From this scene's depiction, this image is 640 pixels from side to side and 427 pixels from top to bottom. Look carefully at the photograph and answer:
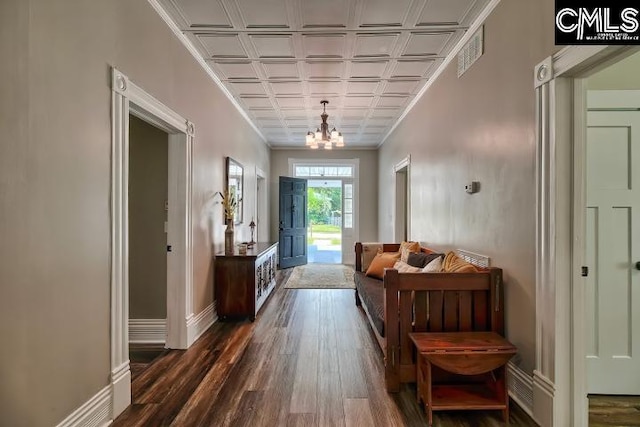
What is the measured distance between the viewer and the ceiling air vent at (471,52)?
278 cm

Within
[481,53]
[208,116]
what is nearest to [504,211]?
Result: [481,53]

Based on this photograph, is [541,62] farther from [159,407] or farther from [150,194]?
[150,194]

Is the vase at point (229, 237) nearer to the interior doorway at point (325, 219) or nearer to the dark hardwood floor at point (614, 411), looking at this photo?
the dark hardwood floor at point (614, 411)

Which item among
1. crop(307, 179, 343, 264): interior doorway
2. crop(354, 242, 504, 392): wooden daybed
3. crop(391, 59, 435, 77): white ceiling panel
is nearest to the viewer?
crop(354, 242, 504, 392): wooden daybed

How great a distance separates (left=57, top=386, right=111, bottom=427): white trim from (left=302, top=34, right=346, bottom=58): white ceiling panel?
3.05 metres

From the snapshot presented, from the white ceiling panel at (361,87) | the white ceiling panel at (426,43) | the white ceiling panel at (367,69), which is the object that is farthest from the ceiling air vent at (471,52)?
the white ceiling panel at (361,87)

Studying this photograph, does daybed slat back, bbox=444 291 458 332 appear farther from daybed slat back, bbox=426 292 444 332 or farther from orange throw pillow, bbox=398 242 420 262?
orange throw pillow, bbox=398 242 420 262

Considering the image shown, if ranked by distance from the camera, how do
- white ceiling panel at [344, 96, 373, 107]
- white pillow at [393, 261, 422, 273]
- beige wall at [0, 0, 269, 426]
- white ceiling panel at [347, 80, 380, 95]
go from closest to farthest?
beige wall at [0, 0, 269, 426]
white pillow at [393, 261, 422, 273]
white ceiling panel at [347, 80, 380, 95]
white ceiling panel at [344, 96, 373, 107]

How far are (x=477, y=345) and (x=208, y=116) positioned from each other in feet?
11.0

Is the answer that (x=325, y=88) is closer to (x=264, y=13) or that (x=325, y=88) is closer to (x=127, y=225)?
(x=264, y=13)

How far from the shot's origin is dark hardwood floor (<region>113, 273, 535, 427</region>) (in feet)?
6.91

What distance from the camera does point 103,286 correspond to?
2.04 metres

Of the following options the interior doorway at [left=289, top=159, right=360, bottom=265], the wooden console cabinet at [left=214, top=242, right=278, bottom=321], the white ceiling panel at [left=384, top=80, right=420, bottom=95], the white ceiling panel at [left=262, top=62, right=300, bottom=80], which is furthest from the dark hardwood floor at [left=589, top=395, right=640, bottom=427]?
the interior doorway at [left=289, top=159, right=360, bottom=265]

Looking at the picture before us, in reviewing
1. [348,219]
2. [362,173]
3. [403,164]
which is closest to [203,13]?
[403,164]
